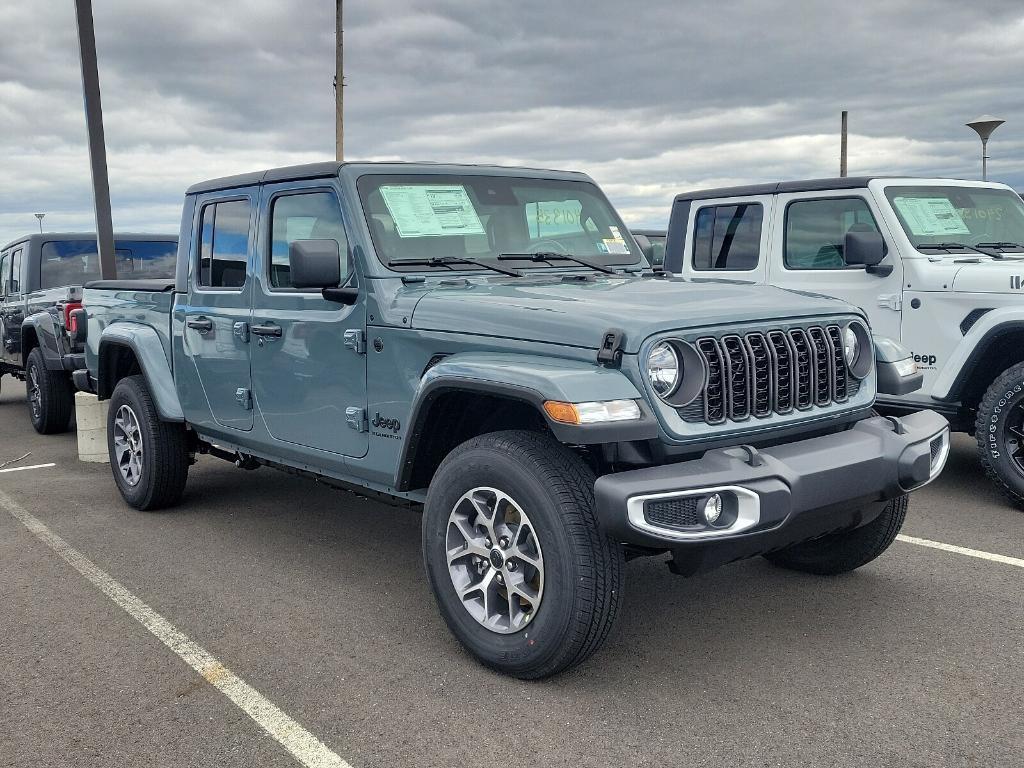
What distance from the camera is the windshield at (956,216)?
6.76m

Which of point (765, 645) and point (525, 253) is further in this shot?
point (525, 253)

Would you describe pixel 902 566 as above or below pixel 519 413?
below

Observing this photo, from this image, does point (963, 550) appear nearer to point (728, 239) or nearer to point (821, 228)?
point (821, 228)

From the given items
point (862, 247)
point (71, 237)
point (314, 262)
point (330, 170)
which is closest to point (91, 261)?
point (71, 237)

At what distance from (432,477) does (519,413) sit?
1.51 feet

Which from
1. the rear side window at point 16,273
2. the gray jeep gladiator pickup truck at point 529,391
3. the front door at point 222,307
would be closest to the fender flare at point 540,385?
the gray jeep gladiator pickup truck at point 529,391

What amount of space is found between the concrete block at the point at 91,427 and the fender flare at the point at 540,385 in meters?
5.27

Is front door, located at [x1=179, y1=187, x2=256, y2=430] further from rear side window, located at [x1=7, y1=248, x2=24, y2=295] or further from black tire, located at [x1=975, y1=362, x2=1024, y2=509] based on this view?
rear side window, located at [x1=7, y1=248, x2=24, y2=295]

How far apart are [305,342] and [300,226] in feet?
2.03

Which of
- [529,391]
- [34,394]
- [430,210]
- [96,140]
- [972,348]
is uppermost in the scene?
[96,140]

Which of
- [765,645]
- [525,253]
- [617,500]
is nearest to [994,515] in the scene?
[765,645]

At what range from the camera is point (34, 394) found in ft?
32.8

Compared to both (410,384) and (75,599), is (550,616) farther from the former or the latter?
(75,599)

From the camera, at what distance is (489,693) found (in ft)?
11.7
